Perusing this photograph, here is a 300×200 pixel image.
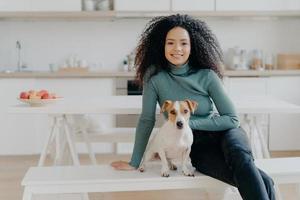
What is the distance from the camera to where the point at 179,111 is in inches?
72.9

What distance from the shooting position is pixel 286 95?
4.25 meters

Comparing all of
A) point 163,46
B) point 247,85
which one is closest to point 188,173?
point 163,46

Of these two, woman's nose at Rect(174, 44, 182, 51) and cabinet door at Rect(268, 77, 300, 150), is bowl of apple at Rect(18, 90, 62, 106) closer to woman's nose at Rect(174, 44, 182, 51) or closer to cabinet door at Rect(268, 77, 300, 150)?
woman's nose at Rect(174, 44, 182, 51)

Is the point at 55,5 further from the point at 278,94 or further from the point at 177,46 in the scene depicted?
the point at 177,46

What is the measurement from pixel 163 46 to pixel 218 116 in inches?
16.6

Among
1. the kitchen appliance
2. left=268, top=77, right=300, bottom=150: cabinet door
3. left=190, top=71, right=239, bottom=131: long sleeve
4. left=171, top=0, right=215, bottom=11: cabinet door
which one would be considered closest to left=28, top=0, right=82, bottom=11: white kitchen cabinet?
left=171, top=0, right=215, bottom=11: cabinet door

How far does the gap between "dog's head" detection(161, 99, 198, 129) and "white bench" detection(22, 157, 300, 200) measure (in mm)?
254

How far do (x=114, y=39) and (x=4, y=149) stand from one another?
1.58 metres

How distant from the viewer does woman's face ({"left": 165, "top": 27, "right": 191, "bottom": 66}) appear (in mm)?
2037

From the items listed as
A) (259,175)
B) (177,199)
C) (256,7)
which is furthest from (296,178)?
(256,7)

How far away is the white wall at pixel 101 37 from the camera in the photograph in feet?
15.2

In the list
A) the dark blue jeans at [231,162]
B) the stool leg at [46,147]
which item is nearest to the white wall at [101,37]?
the stool leg at [46,147]

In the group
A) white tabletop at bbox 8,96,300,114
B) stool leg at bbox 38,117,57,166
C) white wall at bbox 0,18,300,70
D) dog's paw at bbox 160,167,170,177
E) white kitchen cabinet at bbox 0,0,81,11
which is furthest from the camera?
white wall at bbox 0,18,300,70

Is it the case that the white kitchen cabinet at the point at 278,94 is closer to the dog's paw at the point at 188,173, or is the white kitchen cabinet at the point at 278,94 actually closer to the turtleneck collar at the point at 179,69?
the turtleneck collar at the point at 179,69
